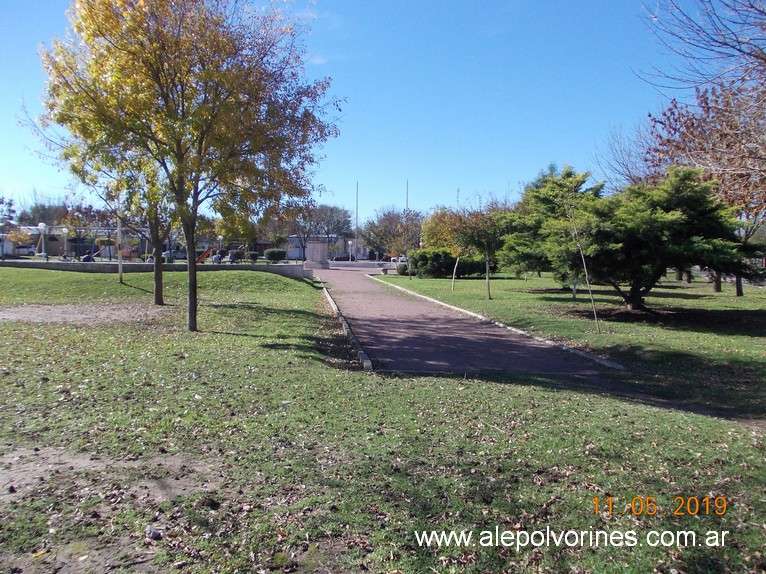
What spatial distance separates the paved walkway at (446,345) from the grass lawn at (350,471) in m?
1.27

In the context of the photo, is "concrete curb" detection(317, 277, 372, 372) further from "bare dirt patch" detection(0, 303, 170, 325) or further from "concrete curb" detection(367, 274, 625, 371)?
"bare dirt patch" detection(0, 303, 170, 325)

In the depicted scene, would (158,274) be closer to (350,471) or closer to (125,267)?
(125,267)

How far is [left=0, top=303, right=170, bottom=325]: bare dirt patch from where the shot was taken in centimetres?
1487

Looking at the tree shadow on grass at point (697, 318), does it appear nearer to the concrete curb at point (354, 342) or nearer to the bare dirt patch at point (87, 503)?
the concrete curb at point (354, 342)

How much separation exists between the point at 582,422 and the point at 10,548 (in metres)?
5.10

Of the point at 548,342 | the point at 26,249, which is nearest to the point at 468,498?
the point at 548,342

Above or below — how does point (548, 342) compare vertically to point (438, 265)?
below

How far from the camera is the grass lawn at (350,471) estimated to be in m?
3.44

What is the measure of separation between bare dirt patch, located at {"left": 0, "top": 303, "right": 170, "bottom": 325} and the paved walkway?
584 centimetres

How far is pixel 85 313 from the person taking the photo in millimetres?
16641

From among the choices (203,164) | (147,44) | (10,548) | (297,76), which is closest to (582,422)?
(10,548)

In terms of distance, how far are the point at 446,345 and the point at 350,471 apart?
8.53 metres

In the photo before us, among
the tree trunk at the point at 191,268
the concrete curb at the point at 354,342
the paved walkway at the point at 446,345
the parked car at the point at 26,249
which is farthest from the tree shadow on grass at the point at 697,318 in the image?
the parked car at the point at 26,249

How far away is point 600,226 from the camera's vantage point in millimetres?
16219
